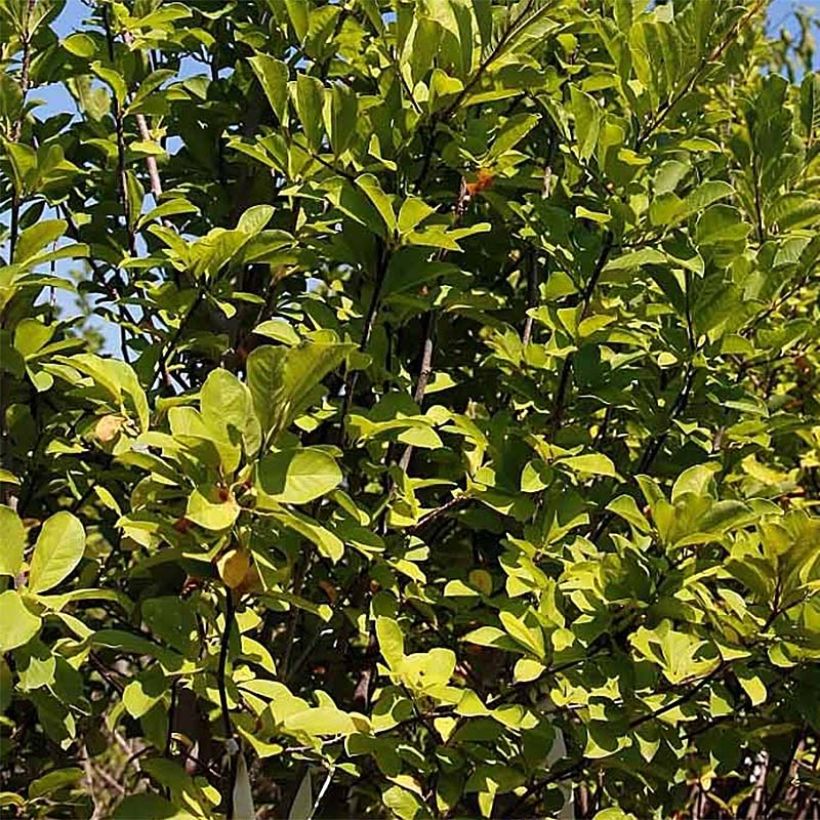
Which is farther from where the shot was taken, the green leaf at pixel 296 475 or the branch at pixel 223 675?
the branch at pixel 223 675

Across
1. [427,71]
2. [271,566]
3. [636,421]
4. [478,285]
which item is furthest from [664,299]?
[271,566]

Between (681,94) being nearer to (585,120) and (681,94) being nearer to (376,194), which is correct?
(585,120)

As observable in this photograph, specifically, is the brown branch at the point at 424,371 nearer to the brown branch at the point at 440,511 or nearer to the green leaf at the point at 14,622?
the brown branch at the point at 440,511

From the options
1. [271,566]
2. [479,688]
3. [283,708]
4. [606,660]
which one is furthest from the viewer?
[479,688]

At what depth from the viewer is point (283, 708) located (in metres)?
1.41

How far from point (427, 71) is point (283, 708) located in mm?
970

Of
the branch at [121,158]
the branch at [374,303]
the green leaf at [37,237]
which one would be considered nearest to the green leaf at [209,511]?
the branch at [374,303]

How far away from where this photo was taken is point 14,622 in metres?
1.26

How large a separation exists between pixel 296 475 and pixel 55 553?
389mm

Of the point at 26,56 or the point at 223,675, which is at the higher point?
the point at 26,56

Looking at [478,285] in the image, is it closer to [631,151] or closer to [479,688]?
[631,151]

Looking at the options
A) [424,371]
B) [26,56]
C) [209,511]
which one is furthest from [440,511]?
[26,56]

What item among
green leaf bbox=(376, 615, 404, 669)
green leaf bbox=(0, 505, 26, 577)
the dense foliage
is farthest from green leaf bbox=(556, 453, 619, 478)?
green leaf bbox=(0, 505, 26, 577)

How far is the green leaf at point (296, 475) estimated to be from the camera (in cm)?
118
